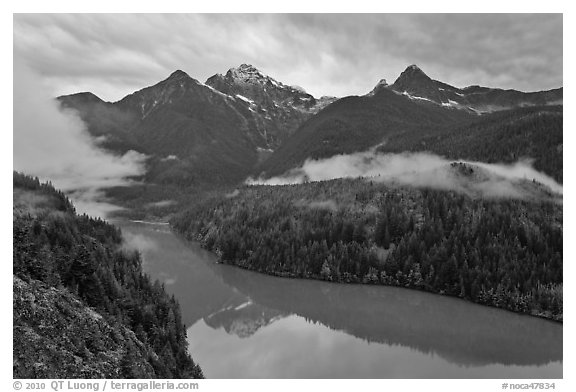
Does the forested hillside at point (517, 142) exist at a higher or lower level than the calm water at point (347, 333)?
higher

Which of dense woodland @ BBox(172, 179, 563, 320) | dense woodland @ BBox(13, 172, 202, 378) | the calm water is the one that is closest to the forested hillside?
dense woodland @ BBox(172, 179, 563, 320)

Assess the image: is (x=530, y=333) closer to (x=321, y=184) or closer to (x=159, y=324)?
(x=159, y=324)

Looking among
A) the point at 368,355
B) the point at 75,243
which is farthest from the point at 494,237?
the point at 75,243

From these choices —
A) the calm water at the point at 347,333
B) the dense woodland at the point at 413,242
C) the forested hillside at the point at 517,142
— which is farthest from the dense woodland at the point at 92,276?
the forested hillside at the point at 517,142

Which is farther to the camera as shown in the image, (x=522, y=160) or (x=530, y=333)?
(x=522, y=160)

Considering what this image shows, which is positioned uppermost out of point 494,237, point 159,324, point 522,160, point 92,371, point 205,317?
point 522,160

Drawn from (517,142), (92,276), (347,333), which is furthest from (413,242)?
(517,142)

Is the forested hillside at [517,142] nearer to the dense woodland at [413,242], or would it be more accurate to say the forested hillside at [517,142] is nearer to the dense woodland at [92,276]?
the dense woodland at [413,242]

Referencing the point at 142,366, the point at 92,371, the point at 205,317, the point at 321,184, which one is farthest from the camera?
the point at 321,184
